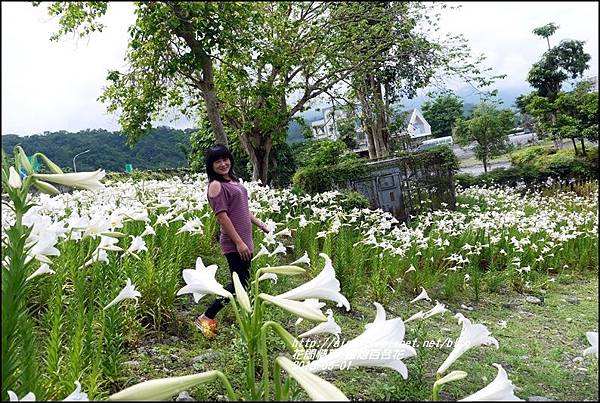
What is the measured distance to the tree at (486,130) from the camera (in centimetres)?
1184

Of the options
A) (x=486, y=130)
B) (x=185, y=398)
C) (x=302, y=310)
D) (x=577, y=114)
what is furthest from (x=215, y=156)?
(x=486, y=130)

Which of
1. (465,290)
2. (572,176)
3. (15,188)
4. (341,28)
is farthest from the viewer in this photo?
(341,28)

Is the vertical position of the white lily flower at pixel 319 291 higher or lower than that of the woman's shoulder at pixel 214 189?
lower

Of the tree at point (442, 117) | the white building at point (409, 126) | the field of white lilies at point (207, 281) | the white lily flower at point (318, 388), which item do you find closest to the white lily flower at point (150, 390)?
the field of white lilies at point (207, 281)

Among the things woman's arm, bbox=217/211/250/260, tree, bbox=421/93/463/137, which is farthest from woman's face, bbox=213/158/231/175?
tree, bbox=421/93/463/137

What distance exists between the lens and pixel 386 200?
6617 millimetres

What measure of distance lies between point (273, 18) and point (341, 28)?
1.37 m

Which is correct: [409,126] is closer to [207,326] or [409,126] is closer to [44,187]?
[207,326]

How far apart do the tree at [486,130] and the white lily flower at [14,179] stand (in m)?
11.9

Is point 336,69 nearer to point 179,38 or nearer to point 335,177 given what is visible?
point 335,177

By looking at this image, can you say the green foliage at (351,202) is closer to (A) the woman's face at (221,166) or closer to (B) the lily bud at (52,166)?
(A) the woman's face at (221,166)

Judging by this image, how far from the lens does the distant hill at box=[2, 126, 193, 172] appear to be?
3.95 m

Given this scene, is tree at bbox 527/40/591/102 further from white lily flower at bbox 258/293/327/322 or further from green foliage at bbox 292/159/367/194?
white lily flower at bbox 258/293/327/322

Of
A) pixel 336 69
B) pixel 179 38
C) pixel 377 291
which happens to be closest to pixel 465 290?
pixel 377 291
